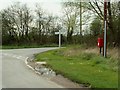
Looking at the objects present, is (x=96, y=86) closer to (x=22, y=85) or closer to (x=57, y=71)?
(x=22, y=85)

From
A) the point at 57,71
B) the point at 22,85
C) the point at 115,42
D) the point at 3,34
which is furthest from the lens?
the point at 3,34

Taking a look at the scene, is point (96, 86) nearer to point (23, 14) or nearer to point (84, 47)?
point (84, 47)

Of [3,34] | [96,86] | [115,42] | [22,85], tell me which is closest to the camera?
[96,86]

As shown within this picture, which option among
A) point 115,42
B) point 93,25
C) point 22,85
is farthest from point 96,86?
point 93,25

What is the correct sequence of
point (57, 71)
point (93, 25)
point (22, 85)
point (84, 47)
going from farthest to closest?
point (93, 25) → point (84, 47) → point (57, 71) → point (22, 85)

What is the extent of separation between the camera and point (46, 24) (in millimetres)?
67500

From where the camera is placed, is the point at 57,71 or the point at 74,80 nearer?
the point at 74,80

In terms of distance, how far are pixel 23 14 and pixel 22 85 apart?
52782mm

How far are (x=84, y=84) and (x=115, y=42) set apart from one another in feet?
42.9

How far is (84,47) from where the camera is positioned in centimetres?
2941

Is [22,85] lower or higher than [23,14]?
lower

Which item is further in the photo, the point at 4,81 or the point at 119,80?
the point at 4,81

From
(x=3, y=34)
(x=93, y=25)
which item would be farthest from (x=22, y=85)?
(x=3, y=34)

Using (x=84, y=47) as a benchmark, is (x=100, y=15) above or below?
above
